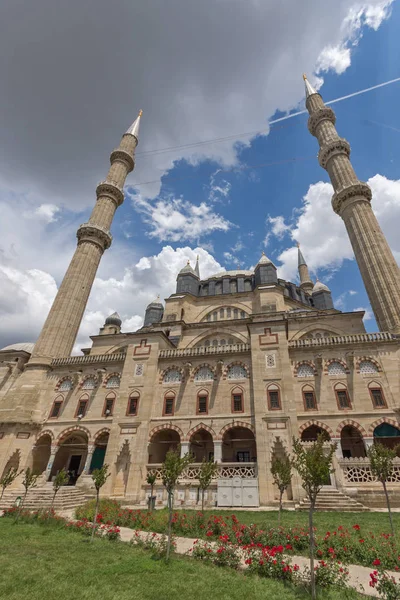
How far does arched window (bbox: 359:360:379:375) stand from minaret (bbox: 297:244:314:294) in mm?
29920

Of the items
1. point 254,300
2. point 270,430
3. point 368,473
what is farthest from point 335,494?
point 254,300

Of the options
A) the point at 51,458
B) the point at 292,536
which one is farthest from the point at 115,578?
the point at 51,458

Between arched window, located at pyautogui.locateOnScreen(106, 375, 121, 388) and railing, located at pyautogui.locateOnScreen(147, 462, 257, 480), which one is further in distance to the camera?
arched window, located at pyautogui.locateOnScreen(106, 375, 121, 388)

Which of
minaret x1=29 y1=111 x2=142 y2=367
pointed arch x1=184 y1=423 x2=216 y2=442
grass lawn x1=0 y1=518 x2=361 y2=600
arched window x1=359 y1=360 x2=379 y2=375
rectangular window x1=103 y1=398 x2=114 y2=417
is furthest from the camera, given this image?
minaret x1=29 y1=111 x2=142 y2=367

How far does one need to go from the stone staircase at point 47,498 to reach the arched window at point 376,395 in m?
17.4

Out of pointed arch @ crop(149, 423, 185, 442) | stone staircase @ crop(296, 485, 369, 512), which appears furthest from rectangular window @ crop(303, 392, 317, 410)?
pointed arch @ crop(149, 423, 185, 442)

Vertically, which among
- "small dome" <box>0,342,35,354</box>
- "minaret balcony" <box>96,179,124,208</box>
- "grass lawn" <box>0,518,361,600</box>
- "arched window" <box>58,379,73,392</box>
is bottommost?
"grass lawn" <box>0,518,361,600</box>

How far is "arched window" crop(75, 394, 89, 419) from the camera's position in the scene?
Result: 21672mm

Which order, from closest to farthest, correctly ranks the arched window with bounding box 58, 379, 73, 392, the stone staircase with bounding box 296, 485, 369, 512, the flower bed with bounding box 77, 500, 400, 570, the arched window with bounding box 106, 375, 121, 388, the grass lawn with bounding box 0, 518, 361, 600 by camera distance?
the grass lawn with bounding box 0, 518, 361, 600, the flower bed with bounding box 77, 500, 400, 570, the stone staircase with bounding box 296, 485, 369, 512, the arched window with bounding box 106, 375, 121, 388, the arched window with bounding box 58, 379, 73, 392

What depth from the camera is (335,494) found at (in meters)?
14.0

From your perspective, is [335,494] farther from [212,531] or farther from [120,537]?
[120,537]

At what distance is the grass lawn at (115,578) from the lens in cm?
547

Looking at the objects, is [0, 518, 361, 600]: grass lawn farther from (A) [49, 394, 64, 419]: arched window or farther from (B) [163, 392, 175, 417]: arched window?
(A) [49, 394, 64, 419]: arched window

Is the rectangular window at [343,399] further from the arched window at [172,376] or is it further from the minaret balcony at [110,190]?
the minaret balcony at [110,190]
